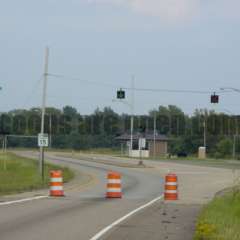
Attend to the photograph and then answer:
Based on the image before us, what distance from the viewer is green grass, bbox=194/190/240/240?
13.7m

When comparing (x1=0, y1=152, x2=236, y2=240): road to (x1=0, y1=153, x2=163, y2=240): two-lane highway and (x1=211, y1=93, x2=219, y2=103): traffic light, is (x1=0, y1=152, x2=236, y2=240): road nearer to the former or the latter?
(x1=0, y1=153, x2=163, y2=240): two-lane highway

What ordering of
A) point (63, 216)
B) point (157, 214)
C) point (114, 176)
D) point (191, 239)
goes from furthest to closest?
point (114, 176), point (157, 214), point (63, 216), point (191, 239)

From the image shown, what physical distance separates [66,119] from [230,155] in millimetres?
58064

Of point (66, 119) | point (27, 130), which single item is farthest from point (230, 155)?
point (66, 119)

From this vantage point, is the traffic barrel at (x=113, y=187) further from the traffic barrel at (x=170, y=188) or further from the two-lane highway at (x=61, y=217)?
the traffic barrel at (x=170, y=188)

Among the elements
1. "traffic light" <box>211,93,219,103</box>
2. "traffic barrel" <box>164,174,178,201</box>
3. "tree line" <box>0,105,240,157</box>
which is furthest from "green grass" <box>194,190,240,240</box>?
"tree line" <box>0,105,240,157</box>

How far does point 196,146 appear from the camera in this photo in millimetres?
141875

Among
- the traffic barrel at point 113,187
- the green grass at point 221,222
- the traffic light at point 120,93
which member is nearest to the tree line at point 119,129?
the traffic light at point 120,93

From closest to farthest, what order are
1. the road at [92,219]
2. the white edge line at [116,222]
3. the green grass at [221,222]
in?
the green grass at [221,222]
the white edge line at [116,222]
the road at [92,219]

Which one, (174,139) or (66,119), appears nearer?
(174,139)

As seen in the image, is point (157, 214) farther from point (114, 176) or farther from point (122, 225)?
point (114, 176)

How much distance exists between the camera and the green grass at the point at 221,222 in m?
13.7

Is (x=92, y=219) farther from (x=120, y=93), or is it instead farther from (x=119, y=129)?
(x=119, y=129)

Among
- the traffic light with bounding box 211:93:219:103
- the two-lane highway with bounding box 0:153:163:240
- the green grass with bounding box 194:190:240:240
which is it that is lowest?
the two-lane highway with bounding box 0:153:163:240
